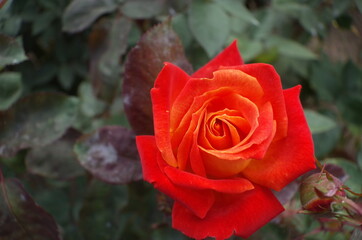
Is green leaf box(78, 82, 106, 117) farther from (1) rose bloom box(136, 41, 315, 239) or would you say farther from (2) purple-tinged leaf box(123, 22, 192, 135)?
(1) rose bloom box(136, 41, 315, 239)

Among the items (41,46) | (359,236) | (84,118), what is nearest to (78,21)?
(84,118)

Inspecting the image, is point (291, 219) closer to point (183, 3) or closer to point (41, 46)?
point (183, 3)

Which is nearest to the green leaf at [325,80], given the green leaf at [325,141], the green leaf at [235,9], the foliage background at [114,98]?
the foliage background at [114,98]

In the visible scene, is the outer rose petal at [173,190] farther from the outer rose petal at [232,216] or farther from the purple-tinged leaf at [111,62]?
the purple-tinged leaf at [111,62]

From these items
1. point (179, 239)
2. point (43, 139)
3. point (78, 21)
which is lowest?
point (179, 239)

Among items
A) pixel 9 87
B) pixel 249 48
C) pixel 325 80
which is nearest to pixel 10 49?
pixel 9 87

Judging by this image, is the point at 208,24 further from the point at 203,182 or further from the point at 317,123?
the point at 203,182
